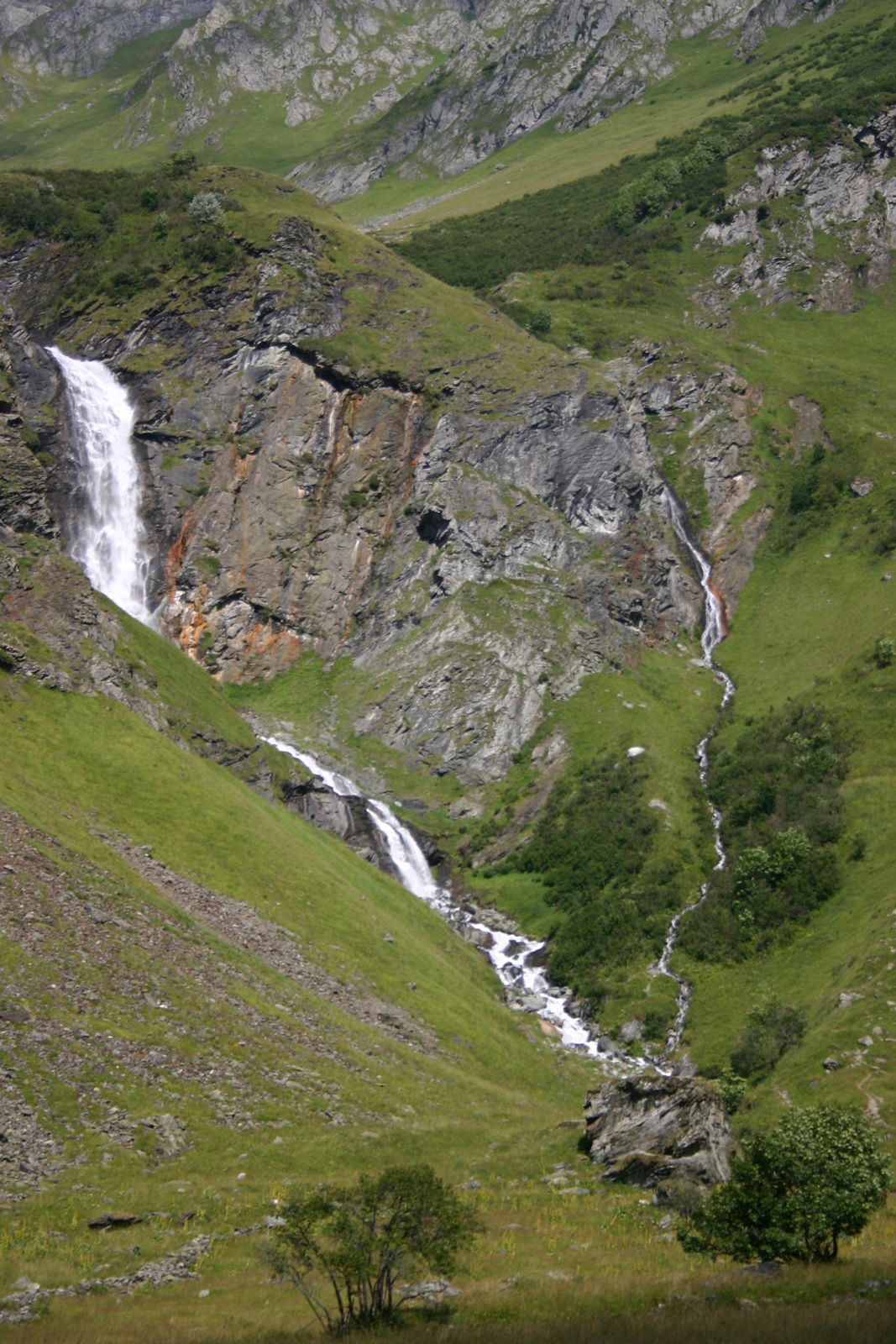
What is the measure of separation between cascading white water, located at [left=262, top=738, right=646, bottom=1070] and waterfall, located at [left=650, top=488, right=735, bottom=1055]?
545cm

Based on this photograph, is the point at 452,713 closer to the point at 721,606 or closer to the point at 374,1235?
the point at 721,606

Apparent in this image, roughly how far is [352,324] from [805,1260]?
11514 cm

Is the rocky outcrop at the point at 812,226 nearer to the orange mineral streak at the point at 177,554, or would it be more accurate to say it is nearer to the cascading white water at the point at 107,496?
the orange mineral streak at the point at 177,554

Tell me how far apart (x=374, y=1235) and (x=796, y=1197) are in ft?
36.5

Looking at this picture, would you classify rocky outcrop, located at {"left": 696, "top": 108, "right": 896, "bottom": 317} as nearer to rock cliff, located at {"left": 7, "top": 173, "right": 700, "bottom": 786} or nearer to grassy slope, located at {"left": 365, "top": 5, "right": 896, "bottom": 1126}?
grassy slope, located at {"left": 365, "top": 5, "right": 896, "bottom": 1126}

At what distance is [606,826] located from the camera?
82.3 metres

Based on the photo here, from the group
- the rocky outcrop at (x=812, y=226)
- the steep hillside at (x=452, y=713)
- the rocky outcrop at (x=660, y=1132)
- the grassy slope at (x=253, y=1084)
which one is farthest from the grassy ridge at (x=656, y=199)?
the rocky outcrop at (x=660, y=1132)

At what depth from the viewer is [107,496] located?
11081cm

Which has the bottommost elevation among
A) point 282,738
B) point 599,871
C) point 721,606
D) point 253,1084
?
point 599,871

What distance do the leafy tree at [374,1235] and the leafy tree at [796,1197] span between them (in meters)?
8.14

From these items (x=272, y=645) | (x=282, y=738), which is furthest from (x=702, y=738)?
(x=272, y=645)

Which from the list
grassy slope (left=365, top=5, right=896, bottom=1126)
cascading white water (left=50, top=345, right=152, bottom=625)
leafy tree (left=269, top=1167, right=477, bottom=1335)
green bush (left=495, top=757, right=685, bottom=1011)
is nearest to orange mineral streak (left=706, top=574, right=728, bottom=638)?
grassy slope (left=365, top=5, right=896, bottom=1126)

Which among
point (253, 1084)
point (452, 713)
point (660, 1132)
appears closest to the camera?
point (660, 1132)

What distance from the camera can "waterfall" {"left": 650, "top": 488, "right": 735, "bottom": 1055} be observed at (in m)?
66.4
